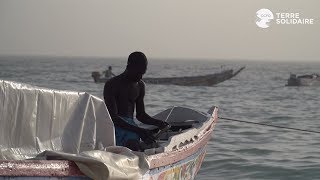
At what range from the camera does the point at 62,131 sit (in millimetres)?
6293

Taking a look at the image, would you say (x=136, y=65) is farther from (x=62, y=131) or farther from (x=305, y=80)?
(x=305, y=80)

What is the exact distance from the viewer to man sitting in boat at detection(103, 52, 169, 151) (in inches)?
287

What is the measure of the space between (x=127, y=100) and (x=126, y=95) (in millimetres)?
82

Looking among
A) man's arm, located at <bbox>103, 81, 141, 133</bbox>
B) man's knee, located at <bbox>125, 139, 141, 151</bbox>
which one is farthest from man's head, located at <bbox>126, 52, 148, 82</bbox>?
man's knee, located at <bbox>125, 139, 141, 151</bbox>

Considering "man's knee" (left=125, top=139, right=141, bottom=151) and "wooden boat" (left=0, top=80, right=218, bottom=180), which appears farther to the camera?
"man's knee" (left=125, top=139, right=141, bottom=151)

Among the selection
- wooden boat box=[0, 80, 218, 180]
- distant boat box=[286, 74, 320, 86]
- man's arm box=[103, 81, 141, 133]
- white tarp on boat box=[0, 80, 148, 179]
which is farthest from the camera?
distant boat box=[286, 74, 320, 86]

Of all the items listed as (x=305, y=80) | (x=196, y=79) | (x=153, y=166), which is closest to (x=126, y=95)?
(x=153, y=166)

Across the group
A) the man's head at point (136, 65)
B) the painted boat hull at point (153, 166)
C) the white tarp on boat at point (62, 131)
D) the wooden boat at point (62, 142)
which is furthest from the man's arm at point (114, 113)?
the white tarp on boat at point (62, 131)

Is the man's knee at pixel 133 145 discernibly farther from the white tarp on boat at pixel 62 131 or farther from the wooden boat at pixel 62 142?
the white tarp on boat at pixel 62 131

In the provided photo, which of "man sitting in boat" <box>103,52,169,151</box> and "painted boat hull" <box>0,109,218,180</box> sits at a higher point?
"man sitting in boat" <box>103,52,169,151</box>

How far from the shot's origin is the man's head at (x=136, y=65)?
732cm

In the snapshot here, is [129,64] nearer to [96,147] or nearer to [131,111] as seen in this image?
[131,111]

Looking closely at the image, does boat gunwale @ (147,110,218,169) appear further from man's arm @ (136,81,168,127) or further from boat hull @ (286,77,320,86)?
boat hull @ (286,77,320,86)

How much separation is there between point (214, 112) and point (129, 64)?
13.5 feet
